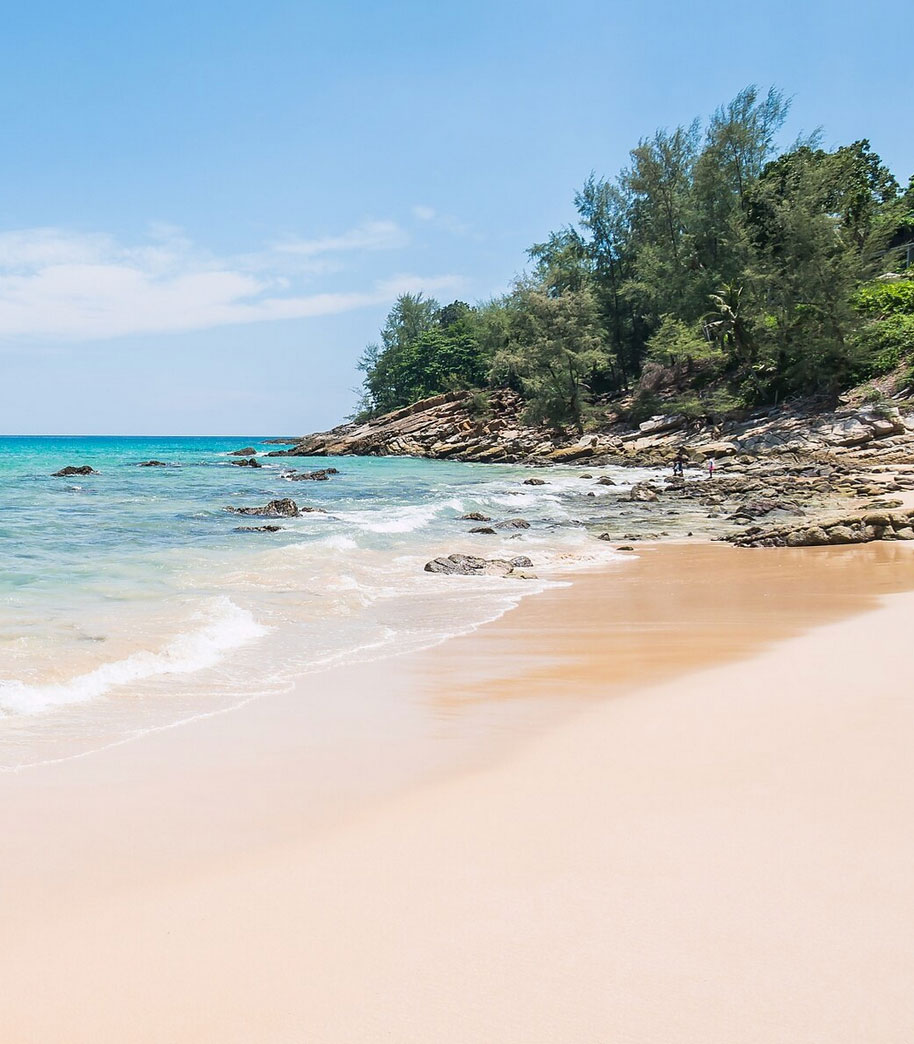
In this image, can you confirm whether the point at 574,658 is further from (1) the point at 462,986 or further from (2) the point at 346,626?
(1) the point at 462,986

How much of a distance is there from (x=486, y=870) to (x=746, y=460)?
3197 cm

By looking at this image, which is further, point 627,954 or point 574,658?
point 574,658

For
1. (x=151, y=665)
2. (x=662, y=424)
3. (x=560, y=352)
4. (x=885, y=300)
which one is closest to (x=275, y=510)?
(x=151, y=665)

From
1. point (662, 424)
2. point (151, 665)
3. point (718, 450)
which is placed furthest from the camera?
point (662, 424)

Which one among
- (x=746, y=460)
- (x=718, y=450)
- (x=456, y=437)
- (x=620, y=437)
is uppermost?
→ (x=456, y=437)

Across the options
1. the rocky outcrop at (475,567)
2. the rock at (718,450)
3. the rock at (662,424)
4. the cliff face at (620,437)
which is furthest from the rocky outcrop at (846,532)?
the rock at (662,424)

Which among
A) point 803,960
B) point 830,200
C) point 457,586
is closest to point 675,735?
point 803,960

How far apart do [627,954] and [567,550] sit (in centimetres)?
1372

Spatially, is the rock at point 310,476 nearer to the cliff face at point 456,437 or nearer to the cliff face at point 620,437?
the cliff face at point 620,437

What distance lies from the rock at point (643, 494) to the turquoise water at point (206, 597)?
2.80 feet

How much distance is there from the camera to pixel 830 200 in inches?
1628

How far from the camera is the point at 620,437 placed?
155 ft

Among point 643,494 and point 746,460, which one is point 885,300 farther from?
point 643,494

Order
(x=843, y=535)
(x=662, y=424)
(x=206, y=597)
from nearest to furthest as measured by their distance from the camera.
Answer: (x=206, y=597), (x=843, y=535), (x=662, y=424)
